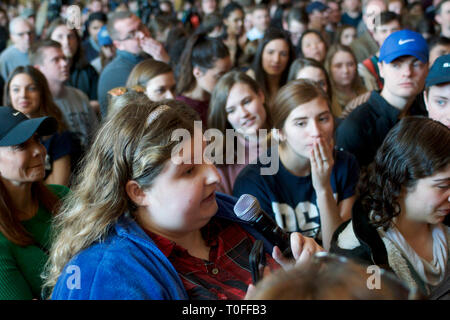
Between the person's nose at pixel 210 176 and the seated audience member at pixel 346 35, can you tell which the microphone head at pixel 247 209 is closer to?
the person's nose at pixel 210 176

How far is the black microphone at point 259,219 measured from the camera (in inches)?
44.0

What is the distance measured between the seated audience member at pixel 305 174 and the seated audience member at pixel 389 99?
0.25m

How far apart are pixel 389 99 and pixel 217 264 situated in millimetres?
1519

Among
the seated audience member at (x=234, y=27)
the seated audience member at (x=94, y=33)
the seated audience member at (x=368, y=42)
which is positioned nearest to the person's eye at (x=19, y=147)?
the seated audience member at (x=368, y=42)

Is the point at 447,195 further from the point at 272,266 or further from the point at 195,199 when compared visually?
the point at 195,199

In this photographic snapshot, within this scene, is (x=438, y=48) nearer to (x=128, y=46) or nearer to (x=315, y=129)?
(x=315, y=129)

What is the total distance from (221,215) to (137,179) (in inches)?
11.7

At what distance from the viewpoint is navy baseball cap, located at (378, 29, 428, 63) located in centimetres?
222

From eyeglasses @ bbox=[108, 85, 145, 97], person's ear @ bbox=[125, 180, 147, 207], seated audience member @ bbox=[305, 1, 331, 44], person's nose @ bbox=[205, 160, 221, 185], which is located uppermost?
seated audience member @ bbox=[305, 1, 331, 44]

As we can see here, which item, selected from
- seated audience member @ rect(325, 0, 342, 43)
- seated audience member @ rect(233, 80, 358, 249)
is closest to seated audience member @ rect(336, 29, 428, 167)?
seated audience member @ rect(233, 80, 358, 249)

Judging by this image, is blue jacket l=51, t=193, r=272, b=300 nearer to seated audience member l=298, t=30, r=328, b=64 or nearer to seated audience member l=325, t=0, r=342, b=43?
seated audience member l=298, t=30, r=328, b=64

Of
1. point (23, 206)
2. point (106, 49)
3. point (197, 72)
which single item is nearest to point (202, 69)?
point (197, 72)

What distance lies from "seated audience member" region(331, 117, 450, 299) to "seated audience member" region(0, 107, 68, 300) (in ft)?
3.25

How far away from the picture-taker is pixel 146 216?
1119 mm
